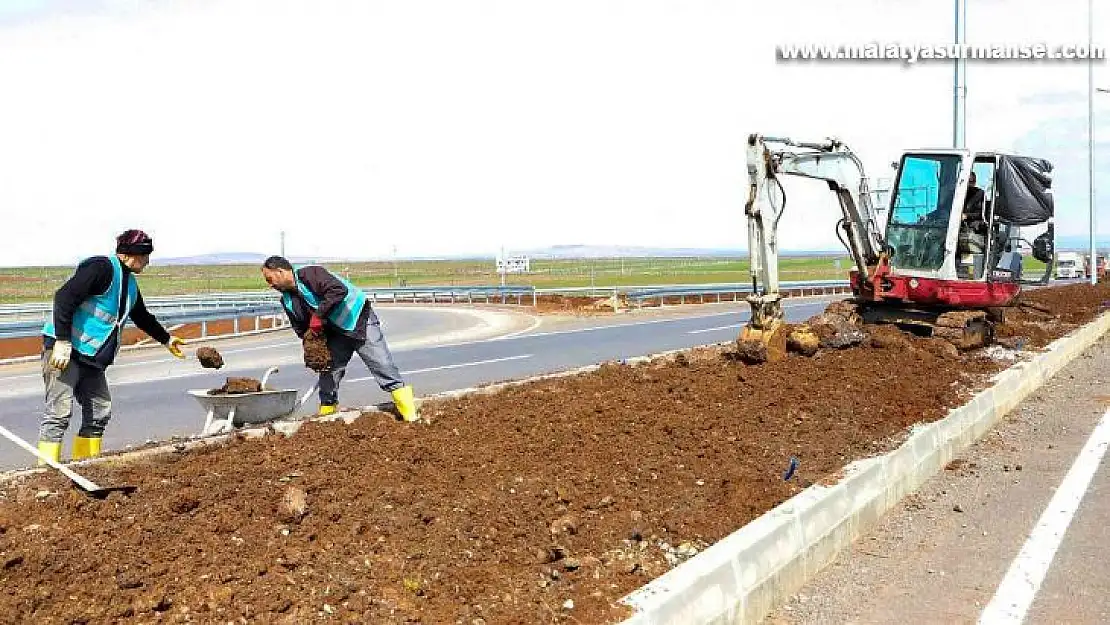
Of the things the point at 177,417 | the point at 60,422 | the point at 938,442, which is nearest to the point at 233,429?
the point at 60,422

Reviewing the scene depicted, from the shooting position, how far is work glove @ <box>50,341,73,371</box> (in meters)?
6.17

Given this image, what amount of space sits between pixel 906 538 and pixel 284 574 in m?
4.00

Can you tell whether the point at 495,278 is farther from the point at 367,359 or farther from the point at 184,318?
the point at 367,359

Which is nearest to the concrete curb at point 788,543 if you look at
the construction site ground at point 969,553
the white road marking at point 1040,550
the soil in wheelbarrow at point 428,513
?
the construction site ground at point 969,553

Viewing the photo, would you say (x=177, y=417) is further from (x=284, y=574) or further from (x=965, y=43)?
(x=965, y=43)

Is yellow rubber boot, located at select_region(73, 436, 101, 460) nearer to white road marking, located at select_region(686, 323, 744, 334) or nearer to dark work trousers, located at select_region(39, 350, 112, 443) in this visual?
dark work trousers, located at select_region(39, 350, 112, 443)

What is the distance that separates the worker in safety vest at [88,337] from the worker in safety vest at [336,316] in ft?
3.19

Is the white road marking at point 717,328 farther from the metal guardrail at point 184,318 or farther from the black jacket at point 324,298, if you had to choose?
the black jacket at point 324,298

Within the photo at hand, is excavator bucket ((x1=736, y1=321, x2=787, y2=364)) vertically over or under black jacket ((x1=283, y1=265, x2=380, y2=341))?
under

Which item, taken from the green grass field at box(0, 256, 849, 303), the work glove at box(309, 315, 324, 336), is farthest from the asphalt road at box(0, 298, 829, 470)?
the green grass field at box(0, 256, 849, 303)

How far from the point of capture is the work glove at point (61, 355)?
6.17 metres

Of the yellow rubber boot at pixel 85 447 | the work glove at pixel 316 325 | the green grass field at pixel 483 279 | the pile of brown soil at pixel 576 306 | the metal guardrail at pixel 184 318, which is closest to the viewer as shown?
the yellow rubber boot at pixel 85 447

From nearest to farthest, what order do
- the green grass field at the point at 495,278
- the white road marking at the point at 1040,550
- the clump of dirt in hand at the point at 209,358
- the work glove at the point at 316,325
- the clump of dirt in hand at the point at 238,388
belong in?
the white road marking at the point at 1040,550
the clump of dirt in hand at the point at 209,358
the work glove at the point at 316,325
the clump of dirt in hand at the point at 238,388
the green grass field at the point at 495,278

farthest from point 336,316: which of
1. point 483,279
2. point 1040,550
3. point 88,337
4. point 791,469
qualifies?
point 483,279
